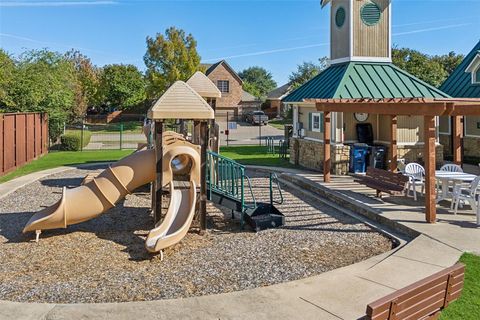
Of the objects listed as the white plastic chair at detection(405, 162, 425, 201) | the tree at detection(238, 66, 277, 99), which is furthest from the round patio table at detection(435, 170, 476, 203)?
the tree at detection(238, 66, 277, 99)

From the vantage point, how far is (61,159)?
2169 centimetres

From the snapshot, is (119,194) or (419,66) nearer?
(119,194)

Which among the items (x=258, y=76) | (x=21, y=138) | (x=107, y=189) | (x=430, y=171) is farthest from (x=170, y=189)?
(x=258, y=76)

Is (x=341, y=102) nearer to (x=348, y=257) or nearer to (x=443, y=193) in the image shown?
(x=443, y=193)

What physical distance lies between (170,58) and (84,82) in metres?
16.6

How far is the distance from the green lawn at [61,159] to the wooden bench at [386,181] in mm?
12624

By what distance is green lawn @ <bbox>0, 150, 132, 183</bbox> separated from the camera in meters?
17.4

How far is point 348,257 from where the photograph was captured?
23.7 ft

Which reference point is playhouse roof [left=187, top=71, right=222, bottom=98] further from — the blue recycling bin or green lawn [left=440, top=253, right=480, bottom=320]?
green lawn [left=440, top=253, right=480, bottom=320]

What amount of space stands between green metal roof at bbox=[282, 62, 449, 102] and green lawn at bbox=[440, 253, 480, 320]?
388 inches

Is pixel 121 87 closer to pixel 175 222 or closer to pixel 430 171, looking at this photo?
pixel 175 222

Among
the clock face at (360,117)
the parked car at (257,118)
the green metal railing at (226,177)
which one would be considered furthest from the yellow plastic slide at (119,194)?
the parked car at (257,118)

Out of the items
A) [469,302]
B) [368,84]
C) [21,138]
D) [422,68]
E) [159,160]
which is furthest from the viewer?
[422,68]

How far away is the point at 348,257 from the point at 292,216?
125 inches
